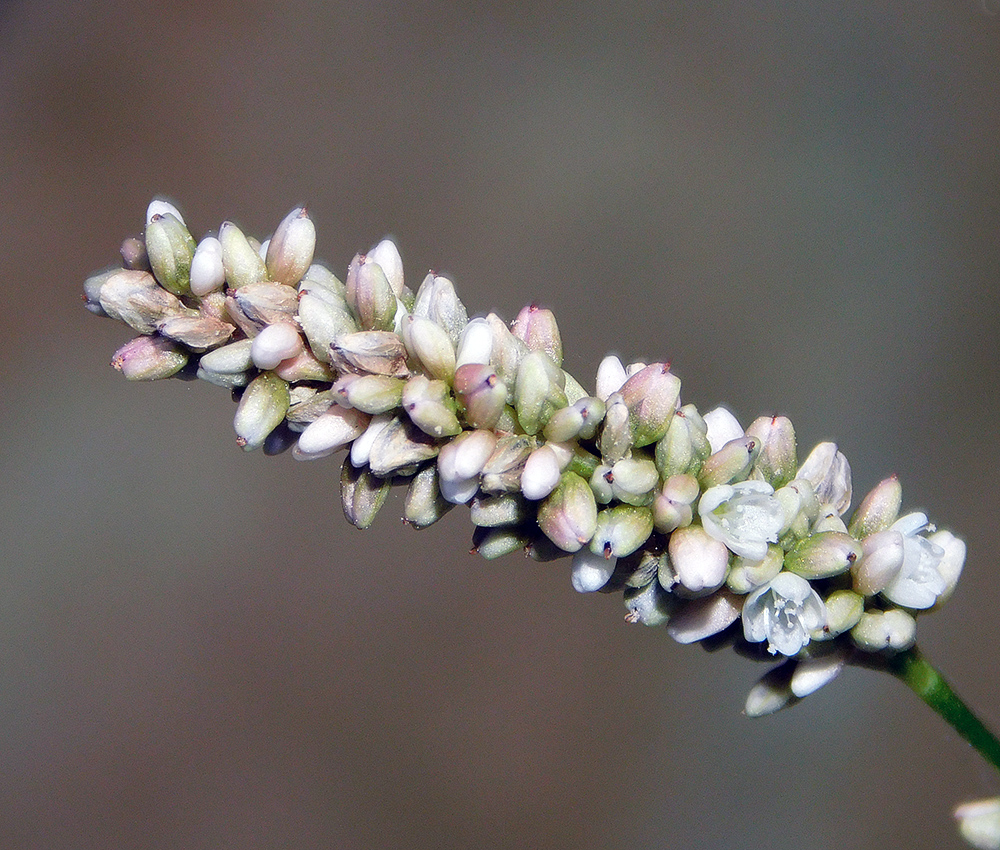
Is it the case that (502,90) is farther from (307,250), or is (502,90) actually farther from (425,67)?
(307,250)

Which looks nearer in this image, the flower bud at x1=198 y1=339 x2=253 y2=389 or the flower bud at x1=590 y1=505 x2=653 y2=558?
the flower bud at x1=590 y1=505 x2=653 y2=558

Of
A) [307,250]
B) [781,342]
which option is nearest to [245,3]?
[781,342]

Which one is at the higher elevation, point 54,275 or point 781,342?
point 54,275

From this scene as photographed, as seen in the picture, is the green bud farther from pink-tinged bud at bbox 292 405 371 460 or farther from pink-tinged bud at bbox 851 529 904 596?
pink-tinged bud at bbox 851 529 904 596

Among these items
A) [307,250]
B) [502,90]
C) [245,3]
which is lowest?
[307,250]

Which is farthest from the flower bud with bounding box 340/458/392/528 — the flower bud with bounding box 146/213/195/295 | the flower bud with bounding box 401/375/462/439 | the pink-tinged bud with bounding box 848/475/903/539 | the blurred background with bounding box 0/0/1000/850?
the blurred background with bounding box 0/0/1000/850

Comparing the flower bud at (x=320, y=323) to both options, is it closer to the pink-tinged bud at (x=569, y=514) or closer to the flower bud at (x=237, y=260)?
the flower bud at (x=237, y=260)

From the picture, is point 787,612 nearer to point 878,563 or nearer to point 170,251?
point 878,563

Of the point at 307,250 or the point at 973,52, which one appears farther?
the point at 973,52
